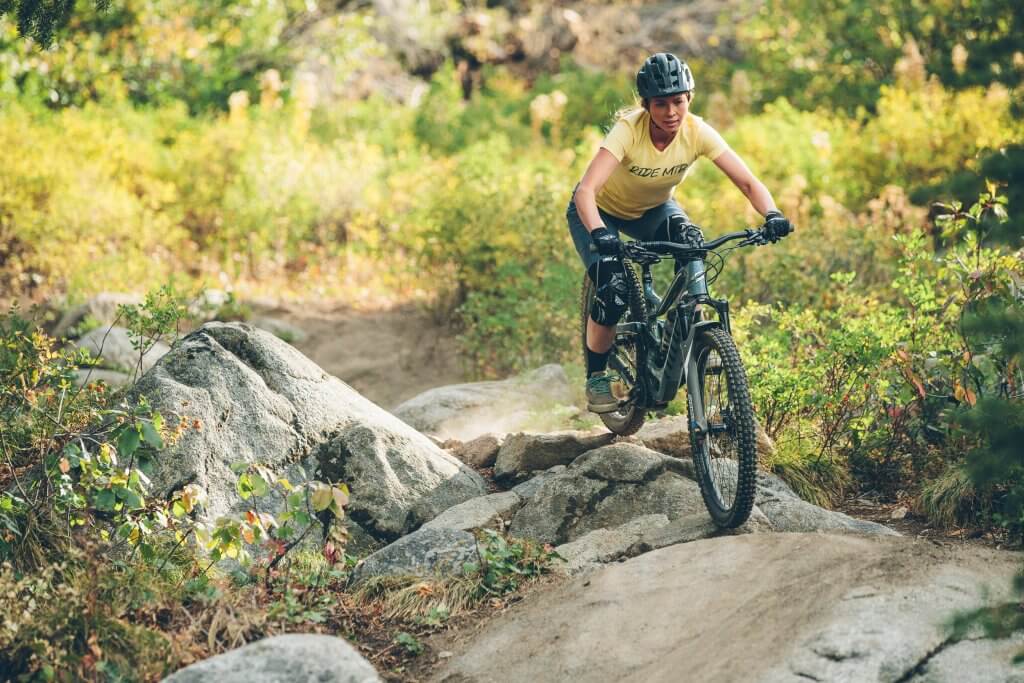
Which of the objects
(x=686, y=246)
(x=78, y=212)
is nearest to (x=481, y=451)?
(x=686, y=246)

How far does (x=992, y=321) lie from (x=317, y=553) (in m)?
3.55

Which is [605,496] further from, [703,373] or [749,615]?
[749,615]

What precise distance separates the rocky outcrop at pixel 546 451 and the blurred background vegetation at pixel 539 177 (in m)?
1.00

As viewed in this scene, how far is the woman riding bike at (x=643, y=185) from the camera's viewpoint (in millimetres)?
5523

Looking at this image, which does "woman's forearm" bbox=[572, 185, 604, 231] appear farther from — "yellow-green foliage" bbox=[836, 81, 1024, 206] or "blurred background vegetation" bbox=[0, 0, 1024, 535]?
"yellow-green foliage" bbox=[836, 81, 1024, 206]

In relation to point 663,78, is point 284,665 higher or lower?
lower

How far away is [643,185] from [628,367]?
3.26ft

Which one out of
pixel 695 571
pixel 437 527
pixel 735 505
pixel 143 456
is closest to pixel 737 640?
pixel 695 571

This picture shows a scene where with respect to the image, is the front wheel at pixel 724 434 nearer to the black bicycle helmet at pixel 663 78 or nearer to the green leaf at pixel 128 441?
the black bicycle helmet at pixel 663 78

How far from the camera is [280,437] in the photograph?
6.24m

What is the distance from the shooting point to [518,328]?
950 centimetres

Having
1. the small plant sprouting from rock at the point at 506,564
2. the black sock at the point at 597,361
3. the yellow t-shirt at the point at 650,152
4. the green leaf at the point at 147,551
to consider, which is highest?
the yellow t-shirt at the point at 650,152

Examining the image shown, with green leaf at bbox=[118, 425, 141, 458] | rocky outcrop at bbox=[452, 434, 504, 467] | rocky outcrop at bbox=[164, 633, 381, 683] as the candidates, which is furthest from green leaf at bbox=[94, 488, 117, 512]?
rocky outcrop at bbox=[452, 434, 504, 467]

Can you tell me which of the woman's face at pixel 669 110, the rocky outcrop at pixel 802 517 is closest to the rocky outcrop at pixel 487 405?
the rocky outcrop at pixel 802 517
